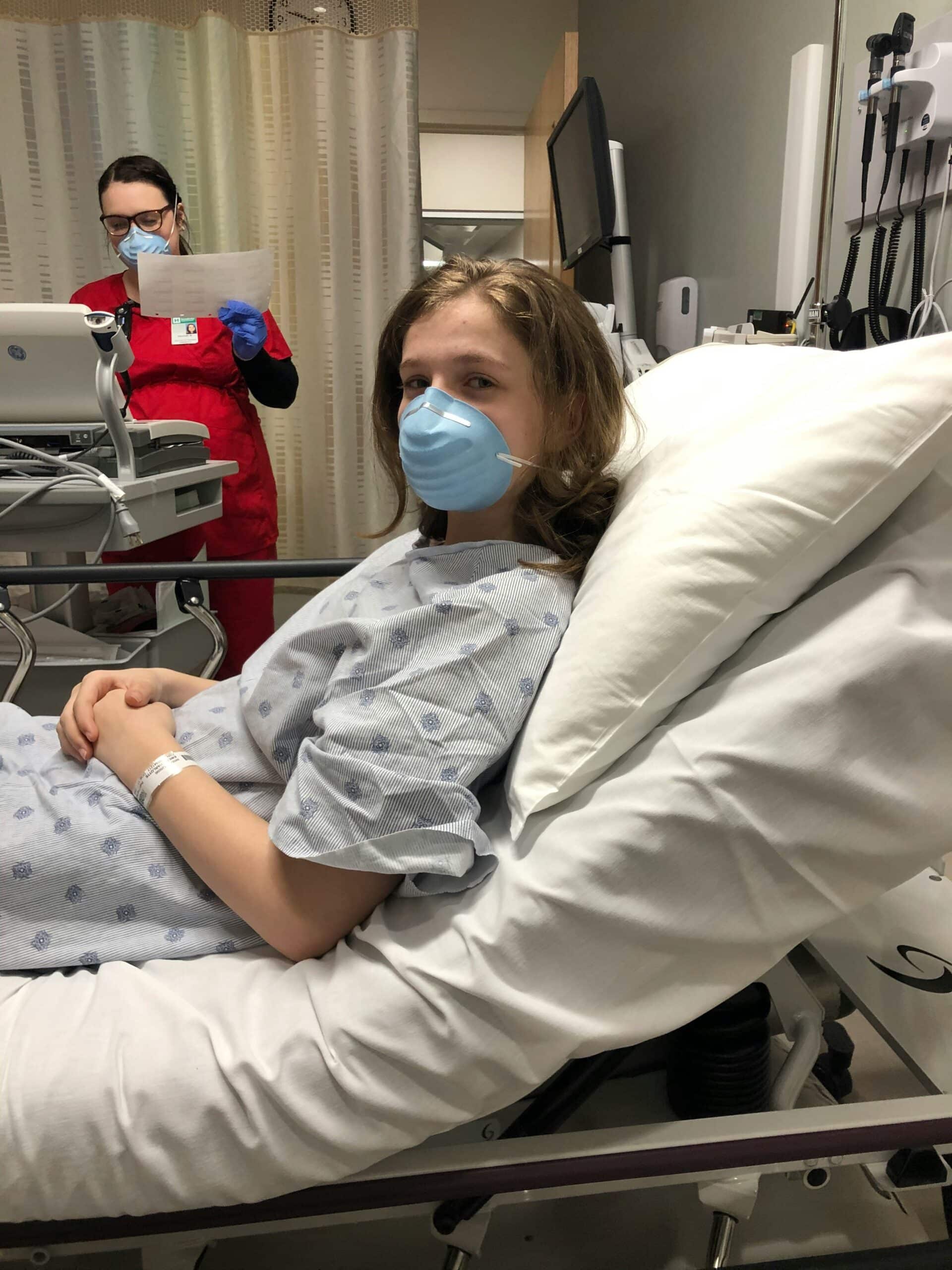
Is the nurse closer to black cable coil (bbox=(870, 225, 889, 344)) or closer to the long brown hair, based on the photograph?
the long brown hair

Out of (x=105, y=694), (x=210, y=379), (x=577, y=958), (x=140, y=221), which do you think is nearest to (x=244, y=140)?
(x=140, y=221)

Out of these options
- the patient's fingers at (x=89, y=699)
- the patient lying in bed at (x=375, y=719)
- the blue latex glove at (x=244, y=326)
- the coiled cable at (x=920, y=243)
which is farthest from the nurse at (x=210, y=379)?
the coiled cable at (x=920, y=243)

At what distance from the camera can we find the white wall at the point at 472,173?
14.1 feet

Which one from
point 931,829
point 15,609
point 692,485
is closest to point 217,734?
point 692,485

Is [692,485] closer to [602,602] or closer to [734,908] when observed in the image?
[602,602]

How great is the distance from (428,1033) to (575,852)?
0.56 ft

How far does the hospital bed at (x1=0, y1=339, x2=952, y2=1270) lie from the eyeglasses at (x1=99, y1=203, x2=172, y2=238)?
74.5 inches

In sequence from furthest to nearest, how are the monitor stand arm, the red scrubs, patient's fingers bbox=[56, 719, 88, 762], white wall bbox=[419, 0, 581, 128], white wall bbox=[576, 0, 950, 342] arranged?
white wall bbox=[419, 0, 581, 128] → the red scrubs → white wall bbox=[576, 0, 950, 342] → the monitor stand arm → patient's fingers bbox=[56, 719, 88, 762]

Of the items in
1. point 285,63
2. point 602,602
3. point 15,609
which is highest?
point 285,63

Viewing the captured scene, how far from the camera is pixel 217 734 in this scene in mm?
932

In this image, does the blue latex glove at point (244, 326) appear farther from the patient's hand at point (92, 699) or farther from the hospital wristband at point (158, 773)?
the hospital wristband at point (158, 773)

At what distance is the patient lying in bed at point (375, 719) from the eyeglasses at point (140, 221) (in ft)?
4.66

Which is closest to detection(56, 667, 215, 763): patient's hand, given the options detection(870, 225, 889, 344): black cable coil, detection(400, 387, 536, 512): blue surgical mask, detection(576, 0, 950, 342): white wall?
detection(400, 387, 536, 512): blue surgical mask

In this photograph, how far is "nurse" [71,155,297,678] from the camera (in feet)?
6.84
